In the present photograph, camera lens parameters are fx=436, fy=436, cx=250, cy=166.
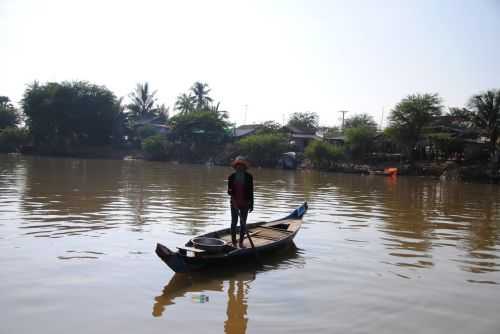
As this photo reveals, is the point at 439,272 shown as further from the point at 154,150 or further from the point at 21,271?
the point at 154,150

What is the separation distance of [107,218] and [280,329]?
782 cm

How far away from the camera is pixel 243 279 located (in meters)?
6.82

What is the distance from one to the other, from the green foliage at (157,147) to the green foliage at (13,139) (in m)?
16.5

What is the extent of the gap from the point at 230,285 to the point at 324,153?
38.1 meters

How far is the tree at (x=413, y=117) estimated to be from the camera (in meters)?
40.8

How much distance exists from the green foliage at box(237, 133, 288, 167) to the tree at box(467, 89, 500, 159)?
18.6m

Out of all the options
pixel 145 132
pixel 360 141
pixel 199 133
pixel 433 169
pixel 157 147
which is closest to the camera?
pixel 433 169

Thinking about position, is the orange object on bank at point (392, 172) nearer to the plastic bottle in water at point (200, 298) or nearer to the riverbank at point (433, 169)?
the riverbank at point (433, 169)

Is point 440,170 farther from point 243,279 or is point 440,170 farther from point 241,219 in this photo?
point 243,279

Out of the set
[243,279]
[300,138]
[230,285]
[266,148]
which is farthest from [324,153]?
[230,285]

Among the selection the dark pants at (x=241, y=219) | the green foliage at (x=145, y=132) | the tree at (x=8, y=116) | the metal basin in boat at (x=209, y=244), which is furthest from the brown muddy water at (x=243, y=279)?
the tree at (x=8, y=116)

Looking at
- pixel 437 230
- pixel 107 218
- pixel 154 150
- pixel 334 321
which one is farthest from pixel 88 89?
pixel 334 321

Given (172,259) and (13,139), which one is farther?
(13,139)

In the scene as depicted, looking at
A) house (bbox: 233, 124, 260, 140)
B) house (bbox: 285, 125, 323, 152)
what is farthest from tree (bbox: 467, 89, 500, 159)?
house (bbox: 233, 124, 260, 140)
